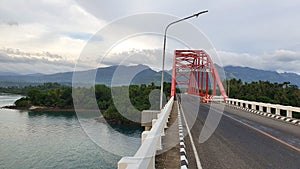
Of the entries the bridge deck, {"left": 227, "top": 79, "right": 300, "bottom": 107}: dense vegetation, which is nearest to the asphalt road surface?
the bridge deck

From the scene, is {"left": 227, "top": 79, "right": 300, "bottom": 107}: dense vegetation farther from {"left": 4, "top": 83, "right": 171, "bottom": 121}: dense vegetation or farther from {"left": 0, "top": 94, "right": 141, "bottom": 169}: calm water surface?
{"left": 0, "top": 94, "right": 141, "bottom": 169}: calm water surface

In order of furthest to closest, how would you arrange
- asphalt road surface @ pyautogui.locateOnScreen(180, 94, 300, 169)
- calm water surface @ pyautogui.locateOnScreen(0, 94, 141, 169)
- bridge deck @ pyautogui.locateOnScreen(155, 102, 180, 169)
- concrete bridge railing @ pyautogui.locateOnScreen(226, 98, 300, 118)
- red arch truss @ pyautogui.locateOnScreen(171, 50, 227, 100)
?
red arch truss @ pyautogui.locateOnScreen(171, 50, 227, 100) < calm water surface @ pyautogui.locateOnScreen(0, 94, 141, 169) < concrete bridge railing @ pyautogui.locateOnScreen(226, 98, 300, 118) < asphalt road surface @ pyautogui.locateOnScreen(180, 94, 300, 169) < bridge deck @ pyautogui.locateOnScreen(155, 102, 180, 169)

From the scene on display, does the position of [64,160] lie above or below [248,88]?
below

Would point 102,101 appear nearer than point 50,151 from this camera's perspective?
No

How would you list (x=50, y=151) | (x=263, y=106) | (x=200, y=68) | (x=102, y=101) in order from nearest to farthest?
(x=263, y=106), (x=50, y=151), (x=200, y=68), (x=102, y=101)

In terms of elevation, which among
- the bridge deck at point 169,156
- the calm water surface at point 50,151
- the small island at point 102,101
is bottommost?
the calm water surface at point 50,151

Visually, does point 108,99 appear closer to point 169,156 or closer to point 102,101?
point 102,101

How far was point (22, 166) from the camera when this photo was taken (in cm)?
2636

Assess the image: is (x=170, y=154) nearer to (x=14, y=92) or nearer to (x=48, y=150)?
(x=48, y=150)

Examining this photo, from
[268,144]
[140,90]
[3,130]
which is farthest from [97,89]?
[268,144]

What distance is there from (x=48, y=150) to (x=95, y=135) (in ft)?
29.4

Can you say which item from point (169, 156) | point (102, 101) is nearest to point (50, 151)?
point (169, 156)

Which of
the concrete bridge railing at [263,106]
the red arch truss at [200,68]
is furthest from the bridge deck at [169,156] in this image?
the red arch truss at [200,68]

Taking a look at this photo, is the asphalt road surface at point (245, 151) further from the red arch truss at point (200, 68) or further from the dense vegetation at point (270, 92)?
the dense vegetation at point (270, 92)
